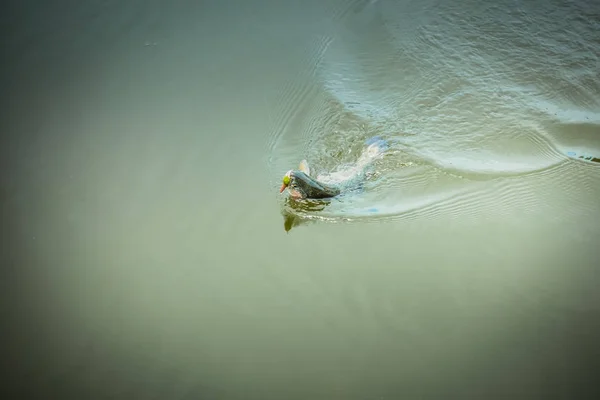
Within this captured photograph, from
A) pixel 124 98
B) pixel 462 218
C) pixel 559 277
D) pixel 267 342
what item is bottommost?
pixel 267 342

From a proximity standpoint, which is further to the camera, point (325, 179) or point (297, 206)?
point (325, 179)

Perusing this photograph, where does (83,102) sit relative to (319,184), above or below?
above

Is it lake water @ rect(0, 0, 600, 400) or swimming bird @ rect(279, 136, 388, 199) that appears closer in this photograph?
lake water @ rect(0, 0, 600, 400)

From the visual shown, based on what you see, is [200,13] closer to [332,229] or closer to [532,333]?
[332,229]

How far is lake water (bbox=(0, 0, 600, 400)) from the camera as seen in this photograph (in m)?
3.93

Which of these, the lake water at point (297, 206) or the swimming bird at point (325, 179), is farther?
the swimming bird at point (325, 179)

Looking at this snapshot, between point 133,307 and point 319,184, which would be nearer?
point 133,307

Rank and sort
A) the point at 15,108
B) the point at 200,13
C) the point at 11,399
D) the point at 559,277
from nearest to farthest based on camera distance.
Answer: the point at 11,399 < the point at 559,277 < the point at 15,108 < the point at 200,13

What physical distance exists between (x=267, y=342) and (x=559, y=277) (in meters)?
2.66

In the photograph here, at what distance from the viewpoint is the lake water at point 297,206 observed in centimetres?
393

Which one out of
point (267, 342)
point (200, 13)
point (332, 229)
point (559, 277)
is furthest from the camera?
point (200, 13)

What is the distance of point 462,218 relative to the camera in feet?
16.5

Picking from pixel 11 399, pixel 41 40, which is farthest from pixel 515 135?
pixel 41 40

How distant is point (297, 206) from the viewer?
5.08 m
